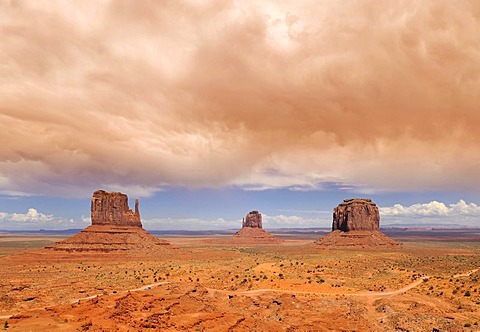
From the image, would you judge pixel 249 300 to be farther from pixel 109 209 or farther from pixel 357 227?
pixel 357 227

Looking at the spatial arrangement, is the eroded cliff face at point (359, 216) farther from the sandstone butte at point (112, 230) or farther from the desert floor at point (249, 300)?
the sandstone butte at point (112, 230)

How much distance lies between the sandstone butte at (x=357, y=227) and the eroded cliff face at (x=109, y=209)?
92024mm

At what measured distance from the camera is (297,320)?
118ft

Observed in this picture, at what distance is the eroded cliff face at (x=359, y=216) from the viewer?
15912cm

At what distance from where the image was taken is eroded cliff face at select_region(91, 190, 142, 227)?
12288 centimetres

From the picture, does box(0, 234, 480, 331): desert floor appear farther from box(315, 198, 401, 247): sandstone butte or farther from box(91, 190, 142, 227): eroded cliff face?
box(315, 198, 401, 247): sandstone butte

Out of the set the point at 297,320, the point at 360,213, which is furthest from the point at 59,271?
the point at 360,213

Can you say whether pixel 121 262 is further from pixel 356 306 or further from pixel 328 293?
pixel 356 306

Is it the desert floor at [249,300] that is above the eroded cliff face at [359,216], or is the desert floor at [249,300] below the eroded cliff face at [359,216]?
below

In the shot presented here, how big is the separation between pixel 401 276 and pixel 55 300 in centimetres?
6069

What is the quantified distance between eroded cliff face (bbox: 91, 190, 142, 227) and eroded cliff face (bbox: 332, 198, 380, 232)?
103 meters

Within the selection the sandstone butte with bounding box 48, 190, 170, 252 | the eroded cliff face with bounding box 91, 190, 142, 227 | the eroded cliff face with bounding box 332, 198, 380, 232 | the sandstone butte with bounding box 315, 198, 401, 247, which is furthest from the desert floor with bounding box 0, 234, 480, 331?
the eroded cliff face with bounding box 332, 198, 380, 232

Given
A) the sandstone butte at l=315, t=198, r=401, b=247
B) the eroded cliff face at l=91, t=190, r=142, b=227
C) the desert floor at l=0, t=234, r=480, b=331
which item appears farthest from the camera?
the sandstone butte at l=315, t=198, r=401, b=247

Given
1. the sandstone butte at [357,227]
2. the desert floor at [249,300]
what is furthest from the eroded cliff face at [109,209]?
the sandstone butte at [357,227]
